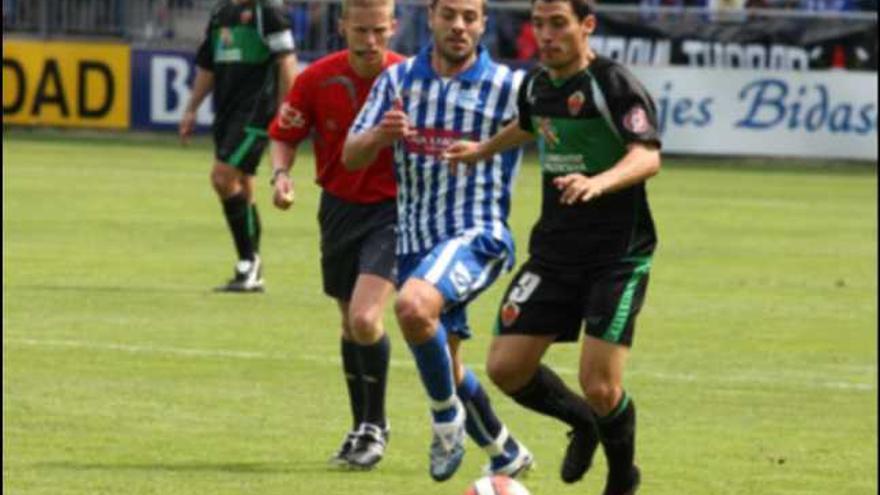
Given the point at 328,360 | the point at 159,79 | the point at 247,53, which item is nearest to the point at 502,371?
the point at 328,360

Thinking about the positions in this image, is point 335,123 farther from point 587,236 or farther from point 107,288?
point 107,288

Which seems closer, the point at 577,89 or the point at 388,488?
the point at 577,89

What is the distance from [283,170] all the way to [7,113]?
2453 cm

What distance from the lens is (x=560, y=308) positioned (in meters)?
10.3

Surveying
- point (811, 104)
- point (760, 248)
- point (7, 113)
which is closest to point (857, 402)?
point (760, 248)

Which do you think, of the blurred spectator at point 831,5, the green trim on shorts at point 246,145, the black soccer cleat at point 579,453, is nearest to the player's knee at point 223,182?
the green trim on shorts at point 246,145

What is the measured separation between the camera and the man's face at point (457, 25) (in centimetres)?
1098

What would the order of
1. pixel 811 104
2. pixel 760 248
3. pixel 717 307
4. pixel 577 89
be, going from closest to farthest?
1. pixel 577 89
2. pixel 717 307
3. pixel 760 248
4. pixel 811 104

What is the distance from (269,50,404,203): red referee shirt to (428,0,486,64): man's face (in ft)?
2.61

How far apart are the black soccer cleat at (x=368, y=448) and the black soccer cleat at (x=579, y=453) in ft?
3.32

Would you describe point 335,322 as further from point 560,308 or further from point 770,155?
point 770,155

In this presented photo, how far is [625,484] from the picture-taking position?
34.2 ft

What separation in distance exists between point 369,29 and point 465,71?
0.68m

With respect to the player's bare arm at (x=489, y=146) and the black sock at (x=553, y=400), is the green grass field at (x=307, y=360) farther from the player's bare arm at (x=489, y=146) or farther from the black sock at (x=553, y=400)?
the player's bare arm at (x=489, y=146)
